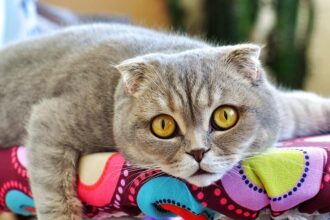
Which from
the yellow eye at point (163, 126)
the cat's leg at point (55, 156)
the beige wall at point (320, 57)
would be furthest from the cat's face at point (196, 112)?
the beige wall at point (320, 57)

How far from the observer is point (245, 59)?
115 cm

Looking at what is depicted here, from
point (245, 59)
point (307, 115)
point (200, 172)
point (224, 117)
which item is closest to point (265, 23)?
point (307, 115)

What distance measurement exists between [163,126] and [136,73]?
150 mm

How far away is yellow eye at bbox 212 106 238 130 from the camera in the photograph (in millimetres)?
1076

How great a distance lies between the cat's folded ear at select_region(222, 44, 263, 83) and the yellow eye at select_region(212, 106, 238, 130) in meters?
0.12

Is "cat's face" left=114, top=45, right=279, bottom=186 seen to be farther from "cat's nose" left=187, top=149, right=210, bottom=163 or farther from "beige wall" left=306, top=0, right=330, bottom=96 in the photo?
"beige wall" left=306, top=0, right=330, bottom=96

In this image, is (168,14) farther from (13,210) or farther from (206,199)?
(206,199)

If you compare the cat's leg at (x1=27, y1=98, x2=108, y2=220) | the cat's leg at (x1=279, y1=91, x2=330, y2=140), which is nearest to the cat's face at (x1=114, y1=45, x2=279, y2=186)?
the cat's leg at (x1=27, y1=98, x2=108, y2=220)

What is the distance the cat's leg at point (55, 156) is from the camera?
1213 mm

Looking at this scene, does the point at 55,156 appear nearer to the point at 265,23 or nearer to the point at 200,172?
the point at 200,172

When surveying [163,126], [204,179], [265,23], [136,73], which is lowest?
[204,179]

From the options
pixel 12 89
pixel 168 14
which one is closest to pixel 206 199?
pixel 12 89

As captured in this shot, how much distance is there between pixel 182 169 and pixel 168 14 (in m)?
2.75

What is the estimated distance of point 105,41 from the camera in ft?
4.80
